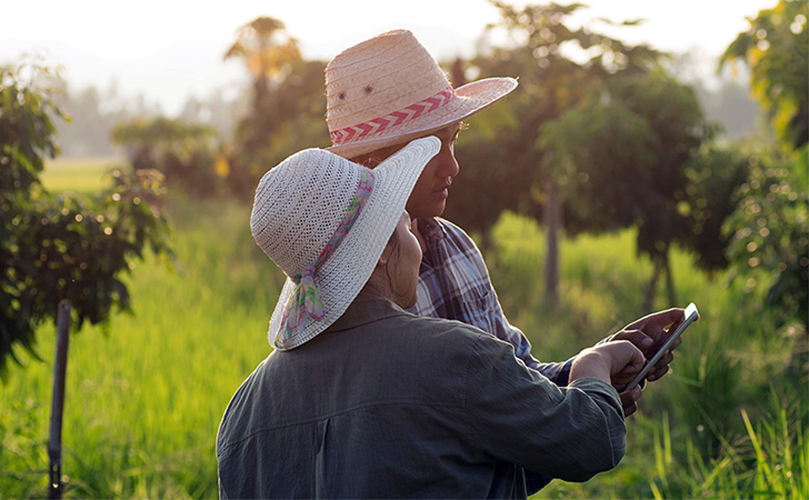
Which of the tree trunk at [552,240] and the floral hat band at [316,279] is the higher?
the floral hat band at [316,279]

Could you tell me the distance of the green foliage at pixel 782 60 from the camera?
17.6ft

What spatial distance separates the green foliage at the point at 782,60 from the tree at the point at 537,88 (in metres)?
1.61

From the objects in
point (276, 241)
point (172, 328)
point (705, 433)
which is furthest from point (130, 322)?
point (276, 241)

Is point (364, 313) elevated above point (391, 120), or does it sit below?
below

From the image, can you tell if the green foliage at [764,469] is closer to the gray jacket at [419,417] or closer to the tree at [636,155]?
the gray jacket at [419,417]

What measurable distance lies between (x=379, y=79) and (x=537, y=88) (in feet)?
21.4

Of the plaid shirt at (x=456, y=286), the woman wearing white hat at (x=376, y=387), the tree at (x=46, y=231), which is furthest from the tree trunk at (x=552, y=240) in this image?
the woman wearing white hat at (x=376, y=387)

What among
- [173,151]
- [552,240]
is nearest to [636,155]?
[552,240]

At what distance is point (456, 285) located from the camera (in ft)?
6.26

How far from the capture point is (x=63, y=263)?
127 inches

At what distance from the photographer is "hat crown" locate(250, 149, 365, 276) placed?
4.61 feet

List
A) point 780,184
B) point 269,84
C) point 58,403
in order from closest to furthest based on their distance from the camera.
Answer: point 58,403
point 780,184
point 269,84

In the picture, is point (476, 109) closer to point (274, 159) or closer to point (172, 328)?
point (172, 328)

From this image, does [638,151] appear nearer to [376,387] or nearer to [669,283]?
[669,283]
